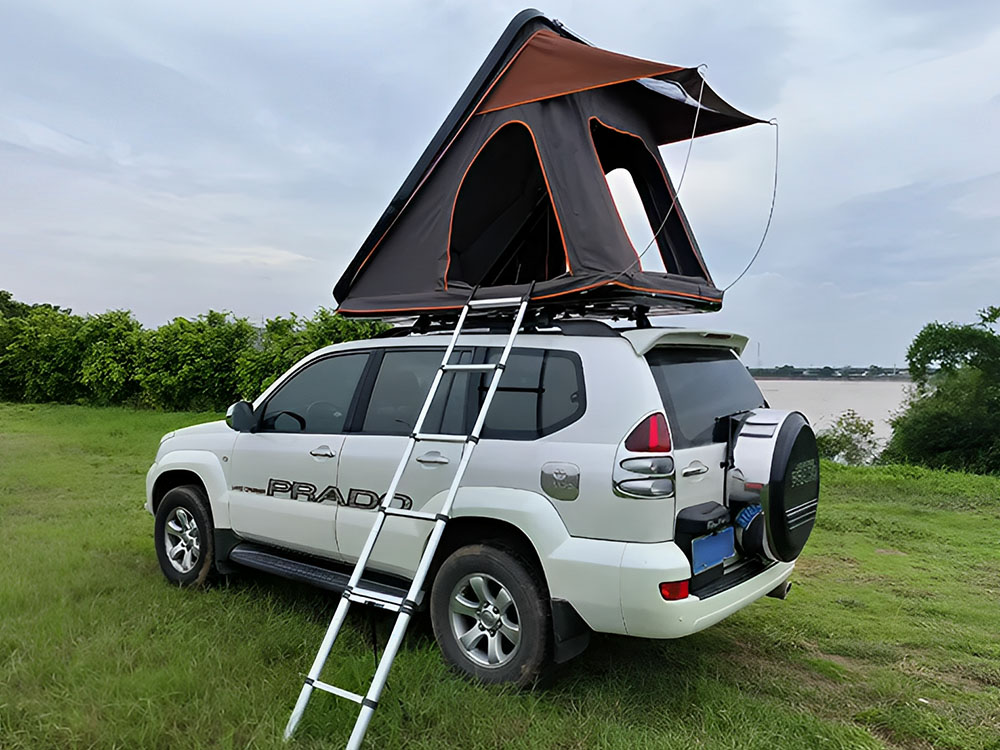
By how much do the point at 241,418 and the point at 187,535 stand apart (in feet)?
3.45

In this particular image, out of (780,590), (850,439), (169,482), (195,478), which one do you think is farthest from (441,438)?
(850,439)

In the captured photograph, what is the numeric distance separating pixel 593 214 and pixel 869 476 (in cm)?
719

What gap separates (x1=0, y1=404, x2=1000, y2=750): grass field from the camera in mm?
3365

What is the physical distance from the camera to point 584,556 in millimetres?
3539

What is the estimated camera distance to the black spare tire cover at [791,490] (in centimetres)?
376

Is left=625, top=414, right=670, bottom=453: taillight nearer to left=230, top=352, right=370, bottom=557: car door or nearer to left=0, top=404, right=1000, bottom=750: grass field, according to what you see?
left=0, top=404, right=1000, bottom=750: grass field

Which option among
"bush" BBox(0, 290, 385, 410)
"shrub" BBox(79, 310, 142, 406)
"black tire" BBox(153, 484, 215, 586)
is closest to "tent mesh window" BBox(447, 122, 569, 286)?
"black tire" BBox(153, 484, 215, 586)

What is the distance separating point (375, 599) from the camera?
144 inches

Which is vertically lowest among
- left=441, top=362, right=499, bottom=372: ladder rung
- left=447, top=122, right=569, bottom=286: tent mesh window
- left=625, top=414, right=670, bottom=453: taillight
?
left=625, top=414, right=670, bottom=453: taillight

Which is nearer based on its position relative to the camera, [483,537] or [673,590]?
[673,590]

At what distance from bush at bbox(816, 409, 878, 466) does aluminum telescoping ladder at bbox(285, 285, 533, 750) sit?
431 inches

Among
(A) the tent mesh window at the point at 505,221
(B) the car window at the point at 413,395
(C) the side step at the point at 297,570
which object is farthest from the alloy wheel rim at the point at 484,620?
(A) the tent mesh window at the point at 505,221

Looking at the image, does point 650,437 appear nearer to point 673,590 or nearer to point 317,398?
point 673,590

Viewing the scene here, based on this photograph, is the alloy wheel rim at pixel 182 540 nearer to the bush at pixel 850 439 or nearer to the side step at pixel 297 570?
the side step at pixel 297 570
